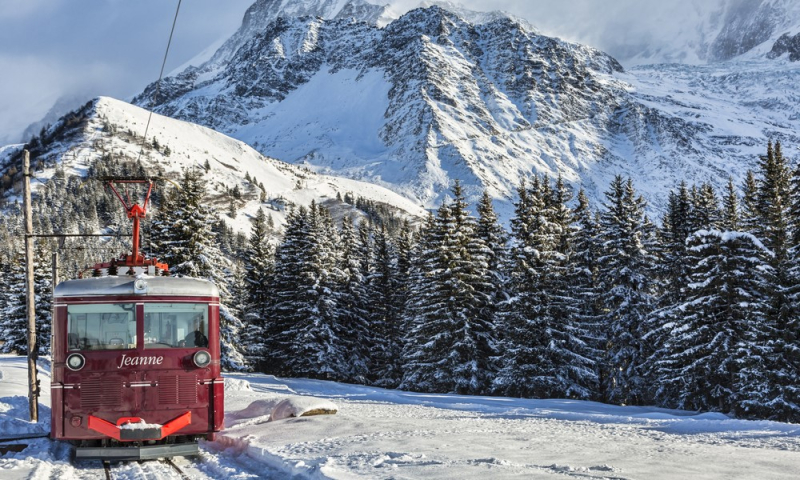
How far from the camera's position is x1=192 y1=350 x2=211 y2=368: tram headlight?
12086mm

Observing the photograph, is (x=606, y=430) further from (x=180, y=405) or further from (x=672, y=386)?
(x=672, y=386)

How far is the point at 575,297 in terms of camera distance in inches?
1490

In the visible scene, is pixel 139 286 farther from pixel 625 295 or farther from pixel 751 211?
pixel 751 211

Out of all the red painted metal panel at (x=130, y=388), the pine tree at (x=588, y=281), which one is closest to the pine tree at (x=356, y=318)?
the pine tree at (x=588, y=281)

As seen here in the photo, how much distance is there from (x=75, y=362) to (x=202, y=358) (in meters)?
2.03

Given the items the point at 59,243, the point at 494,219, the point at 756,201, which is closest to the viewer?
the point at 756,201

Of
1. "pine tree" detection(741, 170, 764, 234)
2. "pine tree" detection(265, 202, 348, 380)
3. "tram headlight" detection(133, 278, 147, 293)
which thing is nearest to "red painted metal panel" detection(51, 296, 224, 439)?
"tram headlight" detection(133, 278, 147, 293)

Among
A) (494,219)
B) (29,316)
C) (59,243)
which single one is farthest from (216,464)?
(59,243)

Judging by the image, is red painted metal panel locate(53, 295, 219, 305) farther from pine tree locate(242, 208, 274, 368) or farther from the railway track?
pine tree locate(242, 208, 274, 368)

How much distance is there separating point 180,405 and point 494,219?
31.0 meters

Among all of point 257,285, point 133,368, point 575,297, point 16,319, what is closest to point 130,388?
point 133,368

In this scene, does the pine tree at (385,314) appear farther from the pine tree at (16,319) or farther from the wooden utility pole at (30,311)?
the wooden utility pole at (30,311)

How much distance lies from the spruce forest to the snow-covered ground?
50.4ft

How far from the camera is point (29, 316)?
58.5ft
